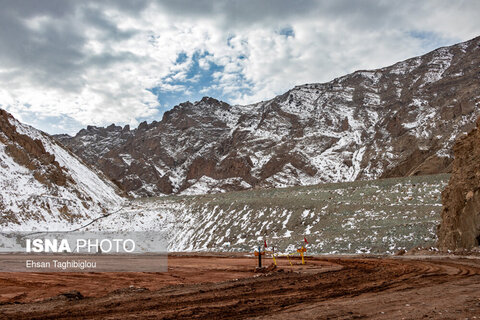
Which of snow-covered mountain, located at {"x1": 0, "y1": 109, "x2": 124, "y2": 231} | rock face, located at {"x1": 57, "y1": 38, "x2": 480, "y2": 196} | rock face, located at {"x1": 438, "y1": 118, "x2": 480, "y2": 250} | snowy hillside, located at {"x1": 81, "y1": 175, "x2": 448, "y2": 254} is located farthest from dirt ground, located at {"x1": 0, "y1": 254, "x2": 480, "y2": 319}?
rock face, located at {"x1": 57, "y1": 38, "x2": 480, "y2": 196}

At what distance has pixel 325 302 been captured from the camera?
730 centimetres

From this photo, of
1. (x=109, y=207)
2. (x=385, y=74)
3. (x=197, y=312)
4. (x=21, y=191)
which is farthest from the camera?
(x=385, y=74)

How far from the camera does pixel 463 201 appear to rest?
1986 centimetres

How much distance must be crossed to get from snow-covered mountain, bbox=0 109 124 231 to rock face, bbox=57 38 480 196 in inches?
1126

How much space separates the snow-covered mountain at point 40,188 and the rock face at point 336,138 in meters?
28.6

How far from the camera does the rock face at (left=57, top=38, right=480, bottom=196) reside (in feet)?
331

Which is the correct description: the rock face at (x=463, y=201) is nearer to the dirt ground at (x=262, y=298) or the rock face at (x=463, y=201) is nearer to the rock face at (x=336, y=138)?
the dirt ground at (x=262, y=298)

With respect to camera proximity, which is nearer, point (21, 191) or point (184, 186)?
point (21, 191)

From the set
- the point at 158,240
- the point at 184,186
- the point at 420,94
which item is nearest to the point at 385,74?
the point at 420,94

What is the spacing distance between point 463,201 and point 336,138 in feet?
406

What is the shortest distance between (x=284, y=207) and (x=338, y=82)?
170 meters

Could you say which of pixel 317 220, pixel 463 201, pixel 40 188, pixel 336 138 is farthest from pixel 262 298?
pixel 336 138

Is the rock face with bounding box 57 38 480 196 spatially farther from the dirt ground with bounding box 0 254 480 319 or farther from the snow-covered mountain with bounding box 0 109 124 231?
the dirt ground with bounding box 0 254 480 319

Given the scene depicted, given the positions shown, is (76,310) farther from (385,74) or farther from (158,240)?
(385,74)
